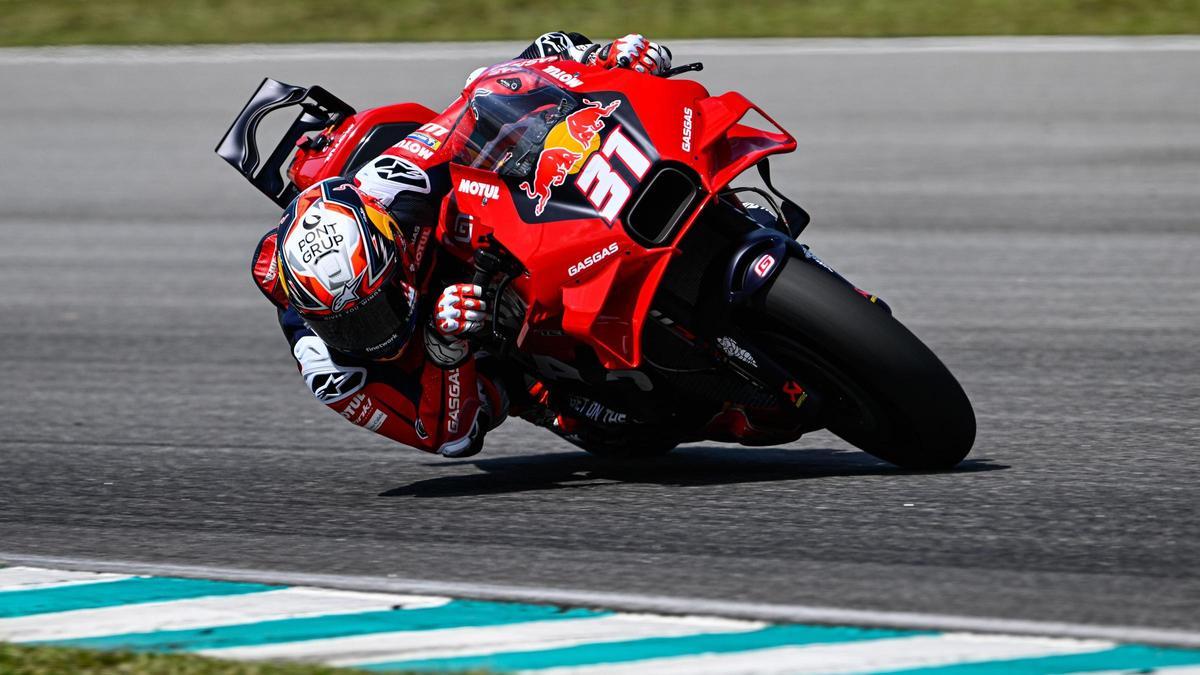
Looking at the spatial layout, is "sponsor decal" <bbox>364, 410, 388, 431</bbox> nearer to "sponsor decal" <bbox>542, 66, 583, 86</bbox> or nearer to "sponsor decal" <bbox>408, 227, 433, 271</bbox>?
"sponsor decal" <bbox>408, 227, 433, 271</bbox>

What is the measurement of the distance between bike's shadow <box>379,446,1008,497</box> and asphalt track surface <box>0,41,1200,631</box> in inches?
1.0

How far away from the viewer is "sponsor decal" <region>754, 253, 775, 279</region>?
5012mm

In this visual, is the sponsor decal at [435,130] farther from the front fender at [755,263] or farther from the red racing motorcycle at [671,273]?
the front fender at [755,263]

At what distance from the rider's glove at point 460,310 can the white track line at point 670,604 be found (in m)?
0.83

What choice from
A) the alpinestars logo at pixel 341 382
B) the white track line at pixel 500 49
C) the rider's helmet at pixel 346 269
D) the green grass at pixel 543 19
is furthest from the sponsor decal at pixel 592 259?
the green grass at pixel 543 19

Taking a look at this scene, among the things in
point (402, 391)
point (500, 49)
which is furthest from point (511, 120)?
point (500, 49)

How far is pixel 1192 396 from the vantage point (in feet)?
22.0

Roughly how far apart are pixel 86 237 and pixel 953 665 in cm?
943

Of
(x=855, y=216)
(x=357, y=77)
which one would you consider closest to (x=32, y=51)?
(x=357, y=77)

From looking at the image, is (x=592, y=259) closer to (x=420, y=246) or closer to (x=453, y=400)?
(x=420, y=246)

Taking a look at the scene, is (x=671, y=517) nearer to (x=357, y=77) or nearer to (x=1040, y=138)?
(x=1040, y=138)

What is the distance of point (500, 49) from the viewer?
1435 centimetres

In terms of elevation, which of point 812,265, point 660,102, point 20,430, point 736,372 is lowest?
point 20,430

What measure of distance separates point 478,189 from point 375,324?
0.54 metres
